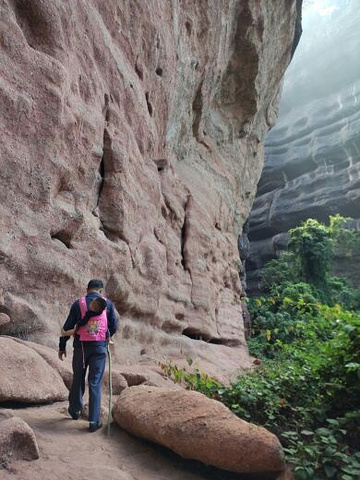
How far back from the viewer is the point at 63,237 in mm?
5449

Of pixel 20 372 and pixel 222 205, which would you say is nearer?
pixel 20 372

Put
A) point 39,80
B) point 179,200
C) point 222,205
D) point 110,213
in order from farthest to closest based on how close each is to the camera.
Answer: point 222,205 → point 179,200 → point 110,213 → point 39,80

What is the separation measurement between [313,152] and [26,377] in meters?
37.0

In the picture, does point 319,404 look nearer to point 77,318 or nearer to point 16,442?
point 77,318

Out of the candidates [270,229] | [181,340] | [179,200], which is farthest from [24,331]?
[270,229]

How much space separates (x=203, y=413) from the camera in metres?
3.04

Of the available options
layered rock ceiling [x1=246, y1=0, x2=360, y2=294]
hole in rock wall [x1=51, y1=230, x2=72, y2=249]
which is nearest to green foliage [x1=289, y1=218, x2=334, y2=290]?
layered rock ceiling [x1=246, y1=0, x2=360, y2=294]

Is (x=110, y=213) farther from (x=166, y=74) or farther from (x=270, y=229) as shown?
(x=270, y=229)

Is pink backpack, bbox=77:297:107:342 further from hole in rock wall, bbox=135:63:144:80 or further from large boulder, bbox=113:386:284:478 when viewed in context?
hole in rock wall, bbox=135:63:144:80

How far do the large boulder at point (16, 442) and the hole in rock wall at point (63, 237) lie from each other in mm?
3013

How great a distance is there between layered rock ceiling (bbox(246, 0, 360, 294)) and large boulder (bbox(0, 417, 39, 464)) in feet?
91.4

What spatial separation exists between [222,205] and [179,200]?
3.35 m

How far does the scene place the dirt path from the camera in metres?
2.53

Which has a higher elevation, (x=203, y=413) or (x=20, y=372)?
(x=20, y=372)
